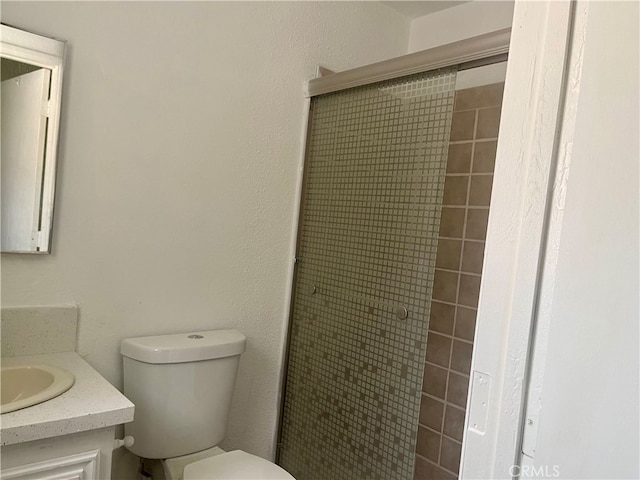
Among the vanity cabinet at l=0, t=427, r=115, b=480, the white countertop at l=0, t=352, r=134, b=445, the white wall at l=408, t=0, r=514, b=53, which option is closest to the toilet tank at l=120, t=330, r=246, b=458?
the white countertop at l=0, t=352, r=134, b=445

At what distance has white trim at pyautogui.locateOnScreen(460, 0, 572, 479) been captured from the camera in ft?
2.01

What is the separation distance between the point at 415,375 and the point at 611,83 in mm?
1296

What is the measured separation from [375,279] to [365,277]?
1.9 inches

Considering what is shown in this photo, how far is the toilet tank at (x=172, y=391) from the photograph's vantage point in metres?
1.57

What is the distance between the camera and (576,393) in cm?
57

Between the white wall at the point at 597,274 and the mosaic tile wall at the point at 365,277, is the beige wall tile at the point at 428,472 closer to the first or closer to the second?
the mosaic tile wall at the point at 365,277

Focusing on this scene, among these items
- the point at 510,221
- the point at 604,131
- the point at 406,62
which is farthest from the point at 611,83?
the point at 406,62

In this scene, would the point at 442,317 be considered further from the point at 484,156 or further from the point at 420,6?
the point at 420,6

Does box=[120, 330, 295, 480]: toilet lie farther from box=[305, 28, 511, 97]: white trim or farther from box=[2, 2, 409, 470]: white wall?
box=[305, 28, 511, 97]: white trim

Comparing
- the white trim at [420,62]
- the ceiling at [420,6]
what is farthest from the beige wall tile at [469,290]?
the ceiling at [420,6]

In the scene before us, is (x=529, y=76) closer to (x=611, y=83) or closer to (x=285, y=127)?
(x=611, y=83)

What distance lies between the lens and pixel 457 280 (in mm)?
2027

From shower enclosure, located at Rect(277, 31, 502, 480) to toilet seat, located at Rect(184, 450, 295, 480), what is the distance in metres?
0.38

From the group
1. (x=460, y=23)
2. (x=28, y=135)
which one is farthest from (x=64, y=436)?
(x=460, y=23)
